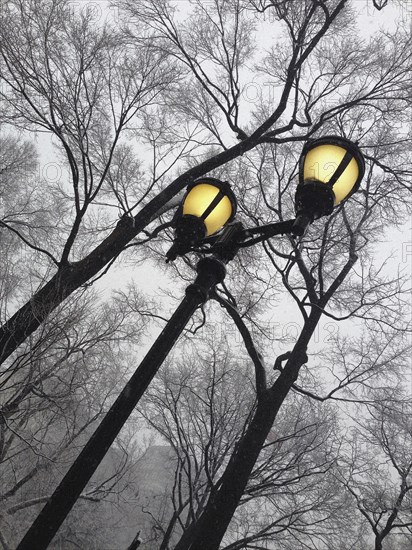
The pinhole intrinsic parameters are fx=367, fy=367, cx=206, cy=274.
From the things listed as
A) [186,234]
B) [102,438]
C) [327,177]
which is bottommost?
[102,438]

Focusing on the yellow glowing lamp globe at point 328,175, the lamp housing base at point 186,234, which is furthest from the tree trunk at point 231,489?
the yellow glowing lamp globe at point 328,175

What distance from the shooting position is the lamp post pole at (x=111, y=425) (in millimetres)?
1531

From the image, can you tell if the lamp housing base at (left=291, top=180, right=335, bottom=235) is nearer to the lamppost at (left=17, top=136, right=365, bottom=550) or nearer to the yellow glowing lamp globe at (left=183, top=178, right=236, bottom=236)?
the lamppost at (left=17, top=136, right=365, bottom=550)

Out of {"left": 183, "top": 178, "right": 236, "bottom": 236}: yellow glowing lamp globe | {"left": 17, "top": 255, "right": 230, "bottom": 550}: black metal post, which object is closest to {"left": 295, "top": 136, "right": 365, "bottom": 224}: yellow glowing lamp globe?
{"left": 183, "top": 178, "right": 236, "bottom": 236}: yellow glowing lamp globe

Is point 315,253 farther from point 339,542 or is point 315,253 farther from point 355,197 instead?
point 339,542

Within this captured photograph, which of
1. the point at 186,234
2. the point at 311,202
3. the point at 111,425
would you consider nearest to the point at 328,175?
the point at 311,202

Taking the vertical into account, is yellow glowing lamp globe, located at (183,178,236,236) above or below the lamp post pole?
above

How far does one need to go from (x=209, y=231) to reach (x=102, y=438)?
1.61 m

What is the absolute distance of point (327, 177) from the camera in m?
2.49

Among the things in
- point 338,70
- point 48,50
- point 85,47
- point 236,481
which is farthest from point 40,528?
point 338,70

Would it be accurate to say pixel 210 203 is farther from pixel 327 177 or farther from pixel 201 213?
pixel 327 177

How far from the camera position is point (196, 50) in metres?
7.58

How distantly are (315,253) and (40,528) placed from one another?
26.9 feet

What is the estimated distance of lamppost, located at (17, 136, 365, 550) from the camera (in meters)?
1.65
